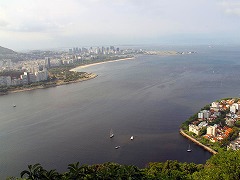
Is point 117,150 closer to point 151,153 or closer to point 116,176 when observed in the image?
point 151,153

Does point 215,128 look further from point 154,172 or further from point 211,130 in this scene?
point 154,172

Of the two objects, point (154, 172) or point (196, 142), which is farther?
point (196, 142)

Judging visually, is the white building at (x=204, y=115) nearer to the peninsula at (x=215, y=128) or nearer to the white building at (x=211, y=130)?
the peninsula at (x=215, y=128)

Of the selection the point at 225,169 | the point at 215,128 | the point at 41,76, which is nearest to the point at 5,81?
the point at 41,76

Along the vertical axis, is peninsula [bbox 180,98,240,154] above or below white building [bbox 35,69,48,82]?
below

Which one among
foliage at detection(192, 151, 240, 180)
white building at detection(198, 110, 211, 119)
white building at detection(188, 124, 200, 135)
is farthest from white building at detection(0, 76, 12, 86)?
foliage at detection(192, 151, 240, 180)

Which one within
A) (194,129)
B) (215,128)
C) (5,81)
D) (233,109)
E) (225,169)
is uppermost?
(225,169)

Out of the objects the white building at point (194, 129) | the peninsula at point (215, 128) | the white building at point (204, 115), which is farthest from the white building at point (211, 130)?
the white building at point (204, 115)

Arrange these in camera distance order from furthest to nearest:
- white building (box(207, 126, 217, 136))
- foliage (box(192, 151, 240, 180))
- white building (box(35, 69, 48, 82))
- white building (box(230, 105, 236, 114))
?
white building (box(35, 69, 48, 82)), white building (box(230, 105, 236, 114)), white building (box(207, 126, 217, 136)), foliage (box(192, 151, 240, 180))

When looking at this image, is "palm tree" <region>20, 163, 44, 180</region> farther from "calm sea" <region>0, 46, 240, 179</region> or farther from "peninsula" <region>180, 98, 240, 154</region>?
"peninsula" <region>180, 98, 240, 154</region>

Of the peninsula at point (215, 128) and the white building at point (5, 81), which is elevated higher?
the white building at point (5, 81)
